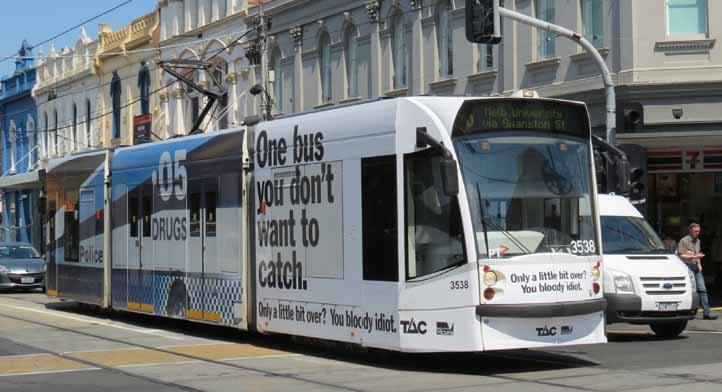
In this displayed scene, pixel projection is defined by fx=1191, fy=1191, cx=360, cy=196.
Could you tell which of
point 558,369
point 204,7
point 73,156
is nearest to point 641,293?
point 558,369

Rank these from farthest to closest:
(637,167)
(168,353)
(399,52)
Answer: (399,52) < (637,167) < (168,353)

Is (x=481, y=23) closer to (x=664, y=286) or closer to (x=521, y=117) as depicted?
(x=664, y=286)

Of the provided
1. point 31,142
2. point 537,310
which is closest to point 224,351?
point 537,310

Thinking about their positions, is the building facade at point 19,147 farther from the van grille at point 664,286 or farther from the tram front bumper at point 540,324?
the tram front bumper at point 540,324

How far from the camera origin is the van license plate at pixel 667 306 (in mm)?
17141

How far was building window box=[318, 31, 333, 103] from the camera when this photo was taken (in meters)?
35.9

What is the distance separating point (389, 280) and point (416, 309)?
547 mm

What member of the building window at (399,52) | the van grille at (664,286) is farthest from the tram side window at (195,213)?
the building window at (399,52)

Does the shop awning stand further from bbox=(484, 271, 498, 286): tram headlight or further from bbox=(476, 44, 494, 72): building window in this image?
bbox=(484, 271, 498, 286): tram headlight

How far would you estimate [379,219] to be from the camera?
13.9m

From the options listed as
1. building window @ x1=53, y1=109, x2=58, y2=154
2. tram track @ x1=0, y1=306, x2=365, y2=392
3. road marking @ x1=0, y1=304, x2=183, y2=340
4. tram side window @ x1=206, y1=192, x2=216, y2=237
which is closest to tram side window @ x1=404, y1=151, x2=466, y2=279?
tram track @ x1=0, y1=306, x2=365, y2=392

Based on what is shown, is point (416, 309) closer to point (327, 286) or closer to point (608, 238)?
point (327, 286)

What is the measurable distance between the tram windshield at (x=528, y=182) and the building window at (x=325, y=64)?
22.2 meters

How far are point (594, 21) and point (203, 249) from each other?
12.2 m
